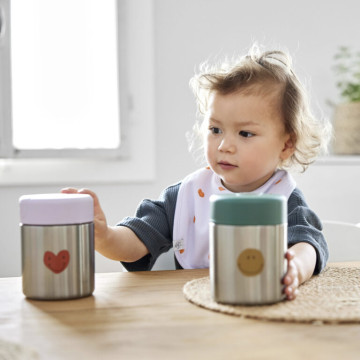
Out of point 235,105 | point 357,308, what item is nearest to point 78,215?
point 357,308

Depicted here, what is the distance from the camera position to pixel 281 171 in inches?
51.7

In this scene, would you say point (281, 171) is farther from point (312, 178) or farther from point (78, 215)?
point (312, 178)

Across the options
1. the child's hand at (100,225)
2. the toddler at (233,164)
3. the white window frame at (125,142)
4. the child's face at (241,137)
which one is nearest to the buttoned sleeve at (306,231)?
the toddler at (233,164)

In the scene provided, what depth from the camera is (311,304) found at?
2.65 feet

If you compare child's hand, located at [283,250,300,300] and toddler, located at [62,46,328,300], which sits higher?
toddler, located at [62,46,328,300]

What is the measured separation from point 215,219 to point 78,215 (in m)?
0.19

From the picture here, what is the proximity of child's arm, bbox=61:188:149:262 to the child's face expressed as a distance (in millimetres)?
218

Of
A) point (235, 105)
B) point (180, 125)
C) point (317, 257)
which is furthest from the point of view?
point (180, 125)

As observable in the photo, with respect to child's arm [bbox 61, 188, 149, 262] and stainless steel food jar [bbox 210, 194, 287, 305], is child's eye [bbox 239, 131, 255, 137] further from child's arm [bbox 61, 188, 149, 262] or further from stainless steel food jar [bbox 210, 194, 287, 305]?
stainless steel food jar [bbox 210, 194, 287, 305]

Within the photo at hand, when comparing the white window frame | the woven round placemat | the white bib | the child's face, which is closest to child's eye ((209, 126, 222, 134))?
the child's face

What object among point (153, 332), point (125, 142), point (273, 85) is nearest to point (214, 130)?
point (273, 85)

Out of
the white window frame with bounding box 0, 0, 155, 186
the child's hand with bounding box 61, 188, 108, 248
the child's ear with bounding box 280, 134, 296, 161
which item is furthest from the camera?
the white window frame with bounding box 0, 0, 155, 186

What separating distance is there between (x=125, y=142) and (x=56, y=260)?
160cm

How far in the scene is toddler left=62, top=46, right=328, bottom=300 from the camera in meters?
1.20
